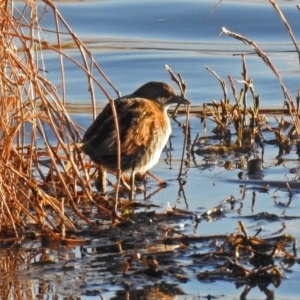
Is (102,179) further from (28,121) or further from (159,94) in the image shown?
(28,121)

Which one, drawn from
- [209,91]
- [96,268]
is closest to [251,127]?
[209,91]

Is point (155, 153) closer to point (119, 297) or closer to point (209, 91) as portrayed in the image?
point (119, 297)

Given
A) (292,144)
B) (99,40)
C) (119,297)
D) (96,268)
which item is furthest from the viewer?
(99,40)

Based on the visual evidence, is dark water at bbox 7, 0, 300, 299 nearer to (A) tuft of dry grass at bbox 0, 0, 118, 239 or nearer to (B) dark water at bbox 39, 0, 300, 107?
(B) dark water at bbox 39, 0, 300, 107

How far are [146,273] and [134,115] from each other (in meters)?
2.41

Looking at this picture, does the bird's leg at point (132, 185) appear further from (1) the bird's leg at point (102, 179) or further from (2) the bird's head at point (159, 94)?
(2) the bird's head at point (159, 94)

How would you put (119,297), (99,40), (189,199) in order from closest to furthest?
(119,297), (189,199), (99,40)

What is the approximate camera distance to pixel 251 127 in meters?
9.18

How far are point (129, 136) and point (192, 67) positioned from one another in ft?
17.4

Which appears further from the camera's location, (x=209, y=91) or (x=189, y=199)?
(x=209, y=91)

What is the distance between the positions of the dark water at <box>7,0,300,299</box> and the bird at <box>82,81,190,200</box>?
0.30 m

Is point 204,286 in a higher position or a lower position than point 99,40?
lower

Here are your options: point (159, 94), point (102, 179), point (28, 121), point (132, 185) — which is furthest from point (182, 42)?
point (28, 121)

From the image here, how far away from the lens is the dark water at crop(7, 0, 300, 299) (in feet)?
19.3
